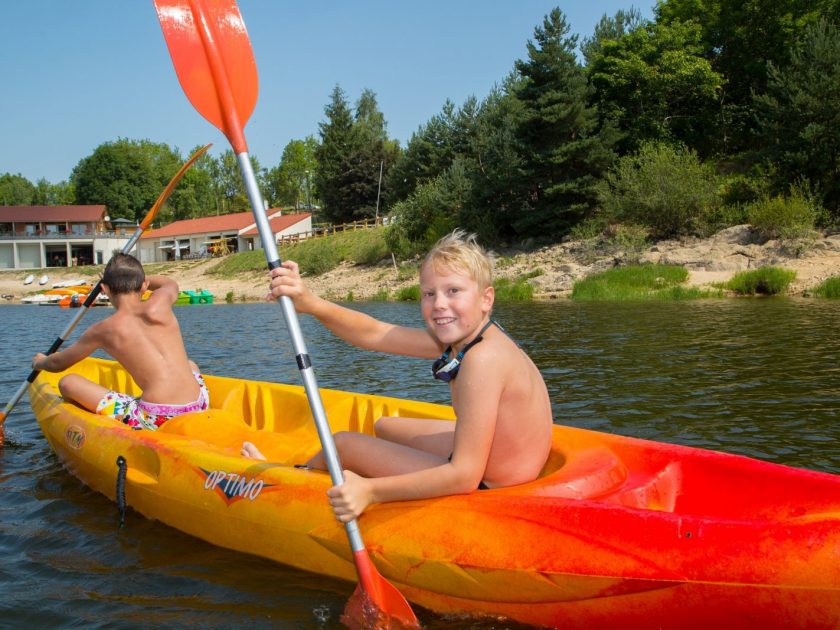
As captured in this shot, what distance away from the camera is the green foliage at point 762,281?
19.2 m

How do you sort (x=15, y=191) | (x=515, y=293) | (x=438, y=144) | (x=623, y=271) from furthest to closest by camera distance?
(x=15, y=191) → (x=438, y=144) → (x=515, y=293) → (x=623, y=271)

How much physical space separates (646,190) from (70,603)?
80.1 feet

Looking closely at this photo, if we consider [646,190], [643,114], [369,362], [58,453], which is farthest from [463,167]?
[58,453]

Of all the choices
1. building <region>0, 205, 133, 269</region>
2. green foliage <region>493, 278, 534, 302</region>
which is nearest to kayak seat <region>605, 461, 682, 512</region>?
green foliage <region>493, 278, 534, 302</region>

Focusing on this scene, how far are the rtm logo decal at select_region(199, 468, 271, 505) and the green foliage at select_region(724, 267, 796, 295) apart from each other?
18368mm

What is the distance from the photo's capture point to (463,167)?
3575cm

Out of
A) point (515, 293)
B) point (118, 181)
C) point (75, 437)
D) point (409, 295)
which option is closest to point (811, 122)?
point (515, 293)

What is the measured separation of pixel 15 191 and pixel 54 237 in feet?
108

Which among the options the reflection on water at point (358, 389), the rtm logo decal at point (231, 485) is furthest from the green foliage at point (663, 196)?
the rtm logo decal at point (231, 485)

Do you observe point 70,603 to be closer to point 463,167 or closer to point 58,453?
point 58,453

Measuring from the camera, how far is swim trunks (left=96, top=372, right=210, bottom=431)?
17.0 feet

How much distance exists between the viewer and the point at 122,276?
493 centimetres

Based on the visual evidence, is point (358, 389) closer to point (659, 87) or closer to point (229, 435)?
point (229, 435)

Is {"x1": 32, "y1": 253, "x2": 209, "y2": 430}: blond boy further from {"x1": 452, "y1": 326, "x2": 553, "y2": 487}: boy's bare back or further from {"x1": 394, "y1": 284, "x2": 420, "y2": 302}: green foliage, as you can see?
{"x1": 394, "y1": 284, "x2": 420, "y2": 302}: green foliage
